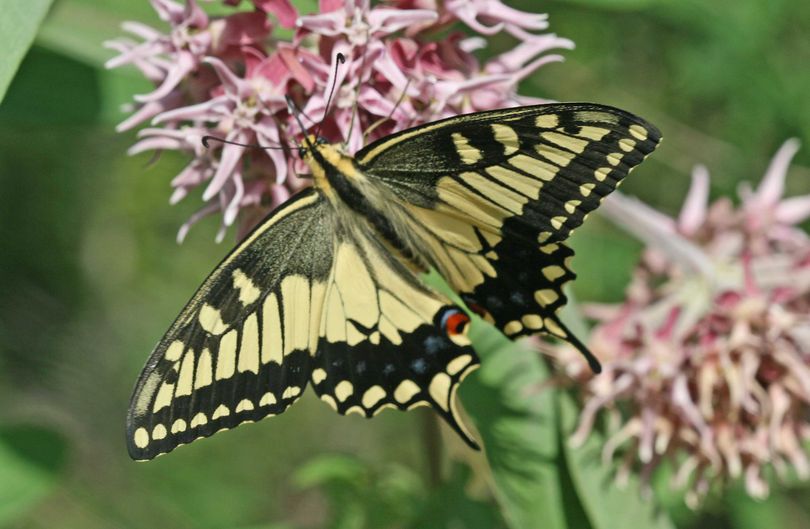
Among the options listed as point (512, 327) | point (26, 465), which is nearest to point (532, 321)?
point (512, 327)

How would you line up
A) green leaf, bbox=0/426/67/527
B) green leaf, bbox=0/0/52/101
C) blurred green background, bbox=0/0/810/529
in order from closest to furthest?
green leaf, bbox=0/0/52/101
blurred green background, bbox=0/0/810/529
green leaf, bbox=0/426/67/527

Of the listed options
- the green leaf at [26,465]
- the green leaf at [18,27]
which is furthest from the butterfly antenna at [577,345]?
the green leaf at [26,465]

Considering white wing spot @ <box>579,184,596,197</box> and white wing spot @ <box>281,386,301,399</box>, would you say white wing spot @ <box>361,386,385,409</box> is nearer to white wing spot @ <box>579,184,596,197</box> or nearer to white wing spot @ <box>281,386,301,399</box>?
white wing spot @ <box>281,386,301,399</box>

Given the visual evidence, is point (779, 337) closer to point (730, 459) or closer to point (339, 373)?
point (730, 459)

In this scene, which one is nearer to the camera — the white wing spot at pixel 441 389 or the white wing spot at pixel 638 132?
the white wing spot at pixel 638 132

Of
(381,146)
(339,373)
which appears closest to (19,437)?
(339,373)

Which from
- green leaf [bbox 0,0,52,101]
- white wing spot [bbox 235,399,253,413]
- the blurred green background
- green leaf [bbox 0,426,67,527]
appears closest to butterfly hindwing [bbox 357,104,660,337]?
the blurred green background

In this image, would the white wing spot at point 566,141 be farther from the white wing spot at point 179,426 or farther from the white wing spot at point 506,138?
the white wing spot at point 179,426

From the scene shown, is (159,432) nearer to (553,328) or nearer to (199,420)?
(199,420)
